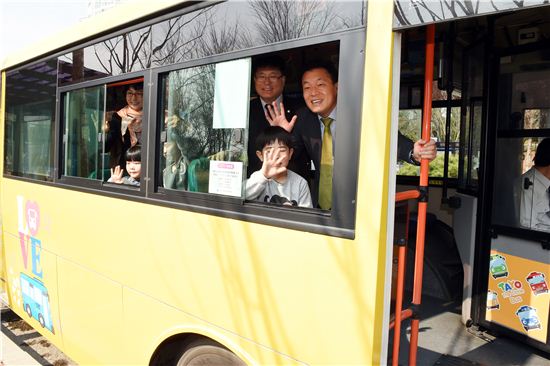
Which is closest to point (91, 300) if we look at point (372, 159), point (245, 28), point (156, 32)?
point (156, 32)

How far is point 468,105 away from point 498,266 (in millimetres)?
1375

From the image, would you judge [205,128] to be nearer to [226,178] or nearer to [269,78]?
[226,178]

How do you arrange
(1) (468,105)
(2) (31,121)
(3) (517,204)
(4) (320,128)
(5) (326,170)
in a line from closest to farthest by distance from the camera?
(5) (326,170) → (4) (320,128) → (3) (517,204) → (1) (468,105) → (2) (31,121)

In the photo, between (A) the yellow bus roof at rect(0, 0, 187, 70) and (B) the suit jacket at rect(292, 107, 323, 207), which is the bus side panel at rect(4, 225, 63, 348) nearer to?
(A) the yellow bus roof at rect(0, 0, 187, 70)

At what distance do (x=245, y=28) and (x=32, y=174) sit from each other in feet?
9.75

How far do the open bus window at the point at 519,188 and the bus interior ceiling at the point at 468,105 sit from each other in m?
0.02

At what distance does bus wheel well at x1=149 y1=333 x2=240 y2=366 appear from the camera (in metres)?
2.54

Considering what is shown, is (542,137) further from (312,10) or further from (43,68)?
(43,68)

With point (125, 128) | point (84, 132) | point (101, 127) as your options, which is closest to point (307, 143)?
point (125, 128)

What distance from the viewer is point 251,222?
6.78 ft

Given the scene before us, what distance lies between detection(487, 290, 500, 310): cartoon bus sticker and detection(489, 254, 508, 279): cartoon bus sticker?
0.43ft

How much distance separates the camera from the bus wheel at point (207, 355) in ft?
7.40

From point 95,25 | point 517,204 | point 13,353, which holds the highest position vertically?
point 95,25

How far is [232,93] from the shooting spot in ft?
7.22
